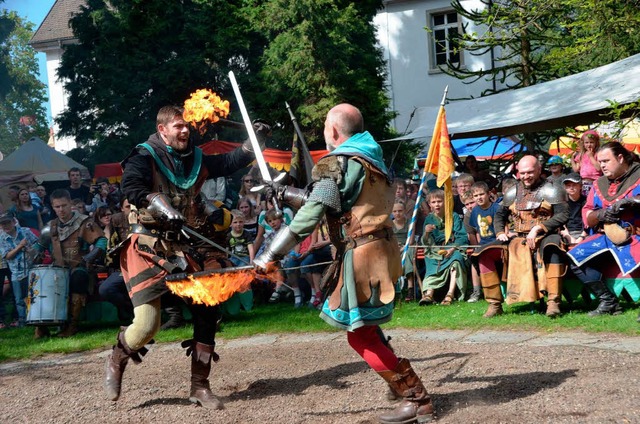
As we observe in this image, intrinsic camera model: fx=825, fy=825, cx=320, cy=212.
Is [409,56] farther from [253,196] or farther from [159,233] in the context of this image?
[159,233]

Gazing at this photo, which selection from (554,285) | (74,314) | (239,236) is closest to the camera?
(554,285)

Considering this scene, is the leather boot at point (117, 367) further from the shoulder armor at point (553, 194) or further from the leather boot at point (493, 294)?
the shoulder armor at point (553, 194)

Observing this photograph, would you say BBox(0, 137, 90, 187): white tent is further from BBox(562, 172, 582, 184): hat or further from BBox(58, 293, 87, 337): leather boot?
BBox(562, 172, 582, 184): hat

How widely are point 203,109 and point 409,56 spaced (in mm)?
23891

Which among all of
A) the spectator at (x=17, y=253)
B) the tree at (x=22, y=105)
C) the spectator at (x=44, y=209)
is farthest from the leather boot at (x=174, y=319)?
the tree at (x=22, y=105)

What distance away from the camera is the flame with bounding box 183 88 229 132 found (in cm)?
554

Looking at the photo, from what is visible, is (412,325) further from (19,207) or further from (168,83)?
(168,83)

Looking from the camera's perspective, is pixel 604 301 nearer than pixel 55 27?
Yes

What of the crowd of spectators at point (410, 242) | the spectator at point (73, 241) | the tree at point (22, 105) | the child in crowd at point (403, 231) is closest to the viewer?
the crowd of spectators at point (410, 242)

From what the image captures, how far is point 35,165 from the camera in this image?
1764 centimetres

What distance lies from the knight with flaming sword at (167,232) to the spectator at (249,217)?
219 inches

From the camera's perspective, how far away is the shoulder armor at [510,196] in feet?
26.8

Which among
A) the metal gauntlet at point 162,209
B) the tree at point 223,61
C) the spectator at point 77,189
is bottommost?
the metal gauntlet at point 162,209

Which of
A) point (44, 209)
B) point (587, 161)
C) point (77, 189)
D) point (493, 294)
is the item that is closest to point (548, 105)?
point (587, 161)
